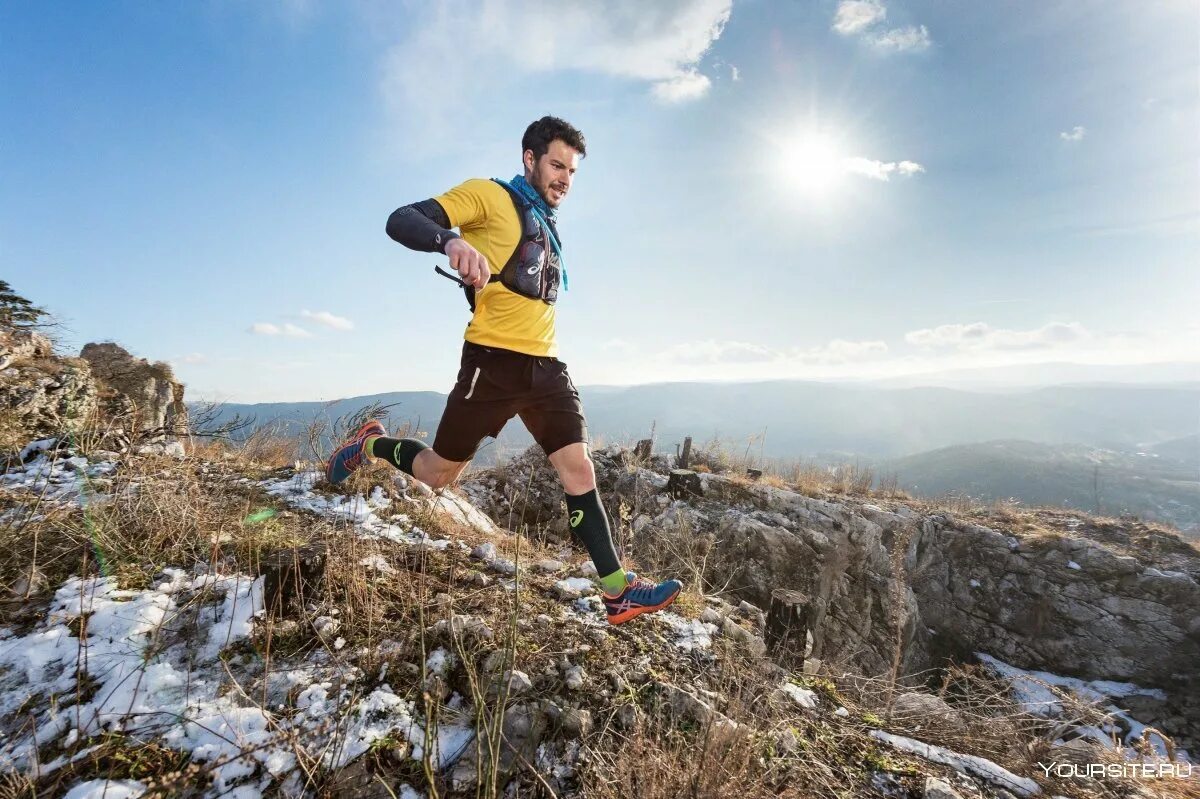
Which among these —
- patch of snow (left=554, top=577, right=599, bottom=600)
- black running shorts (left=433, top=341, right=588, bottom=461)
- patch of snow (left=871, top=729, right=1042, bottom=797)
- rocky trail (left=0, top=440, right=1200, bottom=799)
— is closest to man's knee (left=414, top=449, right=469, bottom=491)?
black running shorts (left=433, top=341, right=588, bottom=461)

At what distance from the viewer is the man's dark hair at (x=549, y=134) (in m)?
2.23

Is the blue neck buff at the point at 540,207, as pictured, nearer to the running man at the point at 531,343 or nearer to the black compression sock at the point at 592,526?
the running man at the point at 531,343

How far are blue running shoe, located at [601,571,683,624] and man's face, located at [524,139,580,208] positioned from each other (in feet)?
6.44

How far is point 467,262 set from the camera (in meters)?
1.71

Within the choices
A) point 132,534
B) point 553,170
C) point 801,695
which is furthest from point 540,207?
point 801,695

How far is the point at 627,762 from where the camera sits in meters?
1.25

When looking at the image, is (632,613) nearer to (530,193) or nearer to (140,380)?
(530,193)

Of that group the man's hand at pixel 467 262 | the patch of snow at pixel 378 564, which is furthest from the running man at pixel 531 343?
the patch of snow at pixel 378 564

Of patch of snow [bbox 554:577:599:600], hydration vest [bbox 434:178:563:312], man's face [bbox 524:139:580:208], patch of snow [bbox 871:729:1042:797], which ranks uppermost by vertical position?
man's face [bbox 524:139:580:208]

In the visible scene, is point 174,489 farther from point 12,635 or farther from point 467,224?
point 467,224

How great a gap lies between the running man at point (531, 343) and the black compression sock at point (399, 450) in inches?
15.8

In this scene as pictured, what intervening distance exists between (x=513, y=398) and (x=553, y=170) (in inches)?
45.7

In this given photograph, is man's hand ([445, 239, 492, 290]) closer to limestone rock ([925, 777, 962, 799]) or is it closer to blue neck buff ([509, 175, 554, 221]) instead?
blue neck buff ([509, 175, 554, 221])

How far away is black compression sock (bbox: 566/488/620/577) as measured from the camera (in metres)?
2.16
